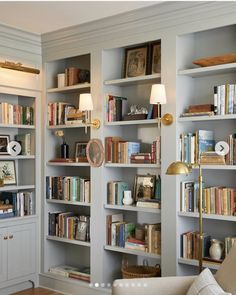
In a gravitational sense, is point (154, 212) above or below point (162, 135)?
below

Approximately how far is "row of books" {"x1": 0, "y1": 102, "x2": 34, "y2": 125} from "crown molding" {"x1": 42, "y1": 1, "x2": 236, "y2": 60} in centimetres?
63

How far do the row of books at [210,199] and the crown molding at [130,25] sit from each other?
134 cm

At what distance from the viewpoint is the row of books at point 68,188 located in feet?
14.4

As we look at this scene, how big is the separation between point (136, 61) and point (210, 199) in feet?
5.13

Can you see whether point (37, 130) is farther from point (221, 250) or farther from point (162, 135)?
point (221, 250)

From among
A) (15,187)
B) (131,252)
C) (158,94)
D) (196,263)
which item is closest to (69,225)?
(15,187)

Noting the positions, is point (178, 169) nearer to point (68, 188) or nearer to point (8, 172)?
point (68, 188)

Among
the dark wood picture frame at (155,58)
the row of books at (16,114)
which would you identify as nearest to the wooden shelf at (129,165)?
the dark wood picture frame at (155,58)

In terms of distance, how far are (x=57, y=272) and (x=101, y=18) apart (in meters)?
2.72

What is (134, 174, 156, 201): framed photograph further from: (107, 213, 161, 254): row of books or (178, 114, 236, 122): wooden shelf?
(178, 114, 236, 122): wooden shelf

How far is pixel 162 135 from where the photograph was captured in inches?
148

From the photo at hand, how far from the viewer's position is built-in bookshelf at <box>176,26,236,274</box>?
3.51 meters

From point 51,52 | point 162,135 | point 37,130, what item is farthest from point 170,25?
point 37,130

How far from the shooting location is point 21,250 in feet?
14.9
